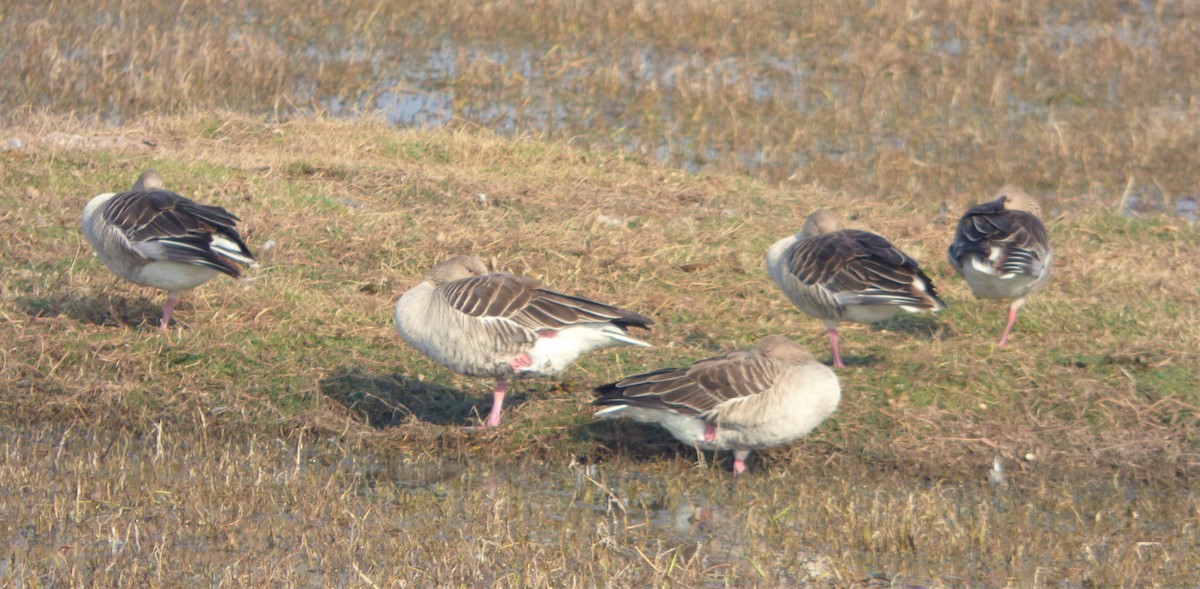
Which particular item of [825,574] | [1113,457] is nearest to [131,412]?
[825,574]

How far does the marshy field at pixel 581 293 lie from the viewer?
575cm

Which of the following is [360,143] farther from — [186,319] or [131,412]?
[131,412]

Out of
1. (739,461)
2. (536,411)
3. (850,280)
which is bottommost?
(536,411)

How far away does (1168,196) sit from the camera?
12.8m

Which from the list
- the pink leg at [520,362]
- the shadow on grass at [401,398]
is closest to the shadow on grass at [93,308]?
the shadow on grass at [401,398]

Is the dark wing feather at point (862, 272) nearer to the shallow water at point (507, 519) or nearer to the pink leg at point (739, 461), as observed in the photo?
the shallow water at point (507, 519)

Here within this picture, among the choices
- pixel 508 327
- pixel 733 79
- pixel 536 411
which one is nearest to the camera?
pixel 508 327

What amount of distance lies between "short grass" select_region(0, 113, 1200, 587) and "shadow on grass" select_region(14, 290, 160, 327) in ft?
0.08

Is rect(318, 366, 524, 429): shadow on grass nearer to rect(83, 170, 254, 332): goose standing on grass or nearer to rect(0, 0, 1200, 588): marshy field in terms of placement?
rect(0, 0, 1200, 588): marshy field

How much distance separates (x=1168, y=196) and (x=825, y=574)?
8.81 meters

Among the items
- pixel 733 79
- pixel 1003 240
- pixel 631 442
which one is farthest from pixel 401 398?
pixel 733 79

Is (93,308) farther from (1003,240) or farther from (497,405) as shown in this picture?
(1003,240)

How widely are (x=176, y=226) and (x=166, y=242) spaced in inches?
6.4

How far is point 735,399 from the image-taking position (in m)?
6.50
